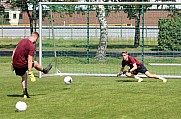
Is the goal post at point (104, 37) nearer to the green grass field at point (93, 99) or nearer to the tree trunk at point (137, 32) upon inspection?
the tree trunk at point (137, 32)

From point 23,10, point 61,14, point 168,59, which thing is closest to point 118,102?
point 61,14

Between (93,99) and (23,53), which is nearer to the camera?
(93,99)

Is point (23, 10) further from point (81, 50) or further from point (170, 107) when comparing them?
point (170, 107)

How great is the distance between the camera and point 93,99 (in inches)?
464

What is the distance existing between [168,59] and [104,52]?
3400 mm

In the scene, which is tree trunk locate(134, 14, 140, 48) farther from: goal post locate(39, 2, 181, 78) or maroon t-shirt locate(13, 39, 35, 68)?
maroon t-shirt locate(13, 39, 35, 68)

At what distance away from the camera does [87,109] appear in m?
10.4

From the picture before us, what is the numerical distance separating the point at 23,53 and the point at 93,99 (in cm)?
214

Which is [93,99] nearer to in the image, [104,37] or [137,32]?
[137,32]

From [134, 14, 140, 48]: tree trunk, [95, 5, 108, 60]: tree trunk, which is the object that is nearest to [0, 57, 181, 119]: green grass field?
[134, 14, 140, 48]: tree trunk

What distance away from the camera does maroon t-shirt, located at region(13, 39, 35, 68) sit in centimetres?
1219

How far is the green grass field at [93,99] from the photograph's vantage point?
9.77m

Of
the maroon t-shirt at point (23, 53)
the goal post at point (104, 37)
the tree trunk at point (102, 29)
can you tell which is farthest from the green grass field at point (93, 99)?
the tree trunk at point (102, 29)

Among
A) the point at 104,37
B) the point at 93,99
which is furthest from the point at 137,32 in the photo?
the point at 93,99
